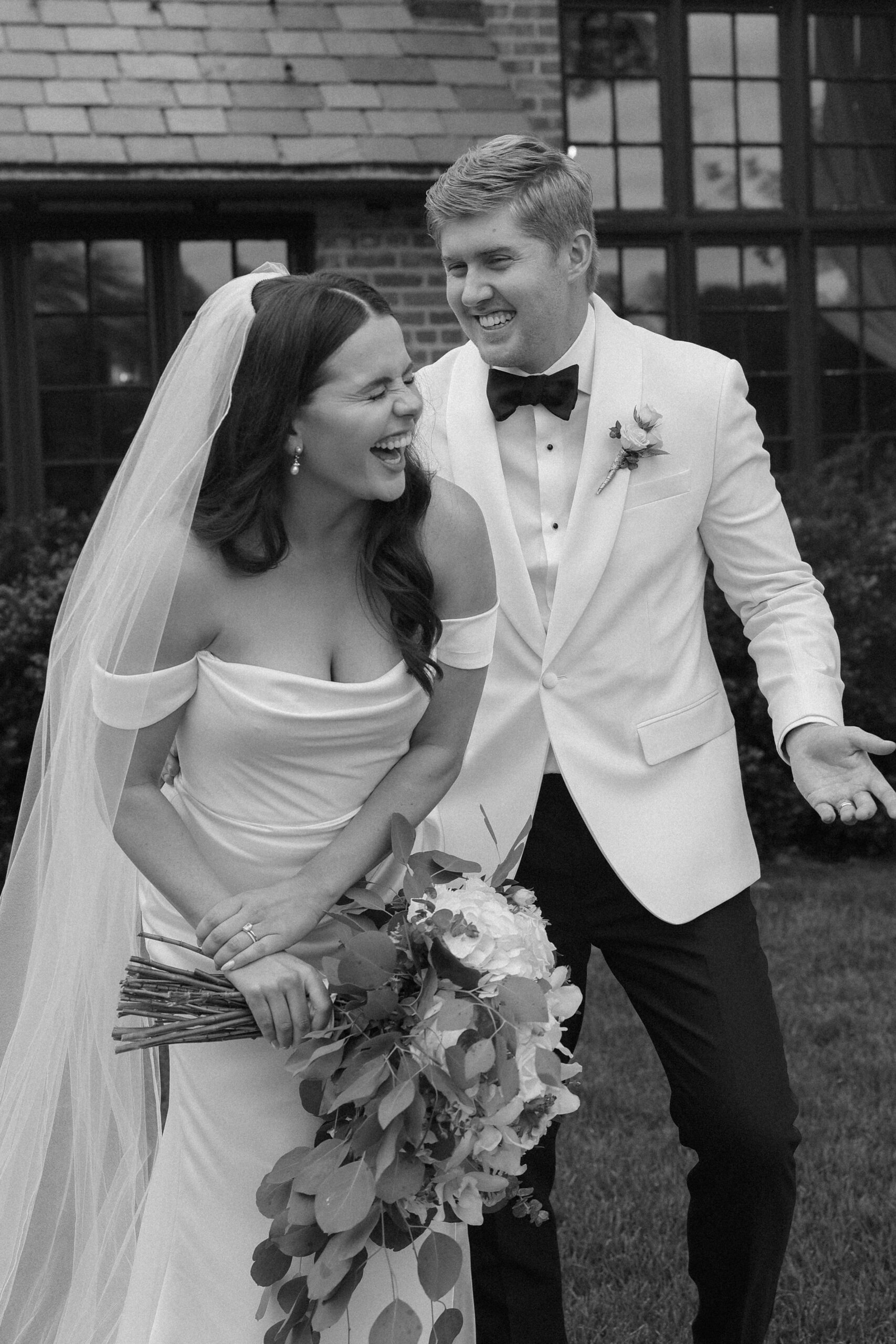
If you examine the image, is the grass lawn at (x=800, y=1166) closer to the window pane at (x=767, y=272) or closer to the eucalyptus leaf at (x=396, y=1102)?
the eucalyptus leaf at (x=396, y=1102)

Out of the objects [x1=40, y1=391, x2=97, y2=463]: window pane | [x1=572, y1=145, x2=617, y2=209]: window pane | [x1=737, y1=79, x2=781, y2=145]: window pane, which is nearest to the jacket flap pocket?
[x1=40, y1=391, x2=97, y2=463]: window pane

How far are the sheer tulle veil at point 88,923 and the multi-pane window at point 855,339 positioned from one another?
7.30m

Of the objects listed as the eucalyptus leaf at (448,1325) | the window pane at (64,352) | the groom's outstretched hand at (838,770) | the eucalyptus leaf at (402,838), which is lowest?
the eucalyptus leaf at (448,1325)

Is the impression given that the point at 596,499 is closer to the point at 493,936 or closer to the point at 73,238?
the point at 493,936

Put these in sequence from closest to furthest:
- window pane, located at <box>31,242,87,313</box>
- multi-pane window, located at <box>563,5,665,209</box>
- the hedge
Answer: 1. the hedge
2. window pane, located at <box>31,242,87,313</box>
3. multi-pane window, located at <box>563,5,665,209</box>

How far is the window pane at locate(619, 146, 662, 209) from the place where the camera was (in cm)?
940

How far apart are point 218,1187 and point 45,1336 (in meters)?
0.57

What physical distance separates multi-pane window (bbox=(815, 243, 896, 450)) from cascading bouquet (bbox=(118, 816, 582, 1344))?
25.2ft

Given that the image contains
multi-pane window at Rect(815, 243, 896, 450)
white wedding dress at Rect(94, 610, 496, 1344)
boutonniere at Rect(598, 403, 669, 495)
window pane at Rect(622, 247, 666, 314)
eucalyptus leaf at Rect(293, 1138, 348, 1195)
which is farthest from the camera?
multi-pane window at Rect(815, 243, 896, 450)

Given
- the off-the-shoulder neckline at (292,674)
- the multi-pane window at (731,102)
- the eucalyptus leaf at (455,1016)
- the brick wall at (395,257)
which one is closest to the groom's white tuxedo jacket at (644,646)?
A: the off-the-shoulder neckline at (292,674)

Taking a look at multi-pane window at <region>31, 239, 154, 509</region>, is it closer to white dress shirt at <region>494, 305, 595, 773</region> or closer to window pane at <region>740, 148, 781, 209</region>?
window pane at <region>740, 148, 781, 209</region>

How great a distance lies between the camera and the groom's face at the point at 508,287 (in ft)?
10.8

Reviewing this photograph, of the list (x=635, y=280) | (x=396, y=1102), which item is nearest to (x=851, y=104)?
(x=635, y=280)

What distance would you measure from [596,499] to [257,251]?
5767 millimetres
